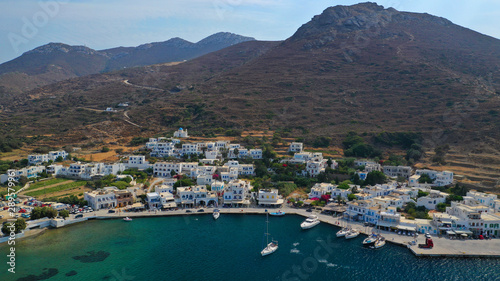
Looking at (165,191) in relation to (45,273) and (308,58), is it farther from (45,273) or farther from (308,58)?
(308,58)

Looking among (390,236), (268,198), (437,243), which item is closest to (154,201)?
(268,198)

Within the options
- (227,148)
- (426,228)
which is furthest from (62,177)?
(426,228)

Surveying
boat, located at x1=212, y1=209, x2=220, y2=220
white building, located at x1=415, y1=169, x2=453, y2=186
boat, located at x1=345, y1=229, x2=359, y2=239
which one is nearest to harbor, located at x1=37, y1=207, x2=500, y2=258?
boat, located at x1=212, y1=209, x2=220, y2=220

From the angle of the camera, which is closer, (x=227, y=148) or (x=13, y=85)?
(x=227, y=148)

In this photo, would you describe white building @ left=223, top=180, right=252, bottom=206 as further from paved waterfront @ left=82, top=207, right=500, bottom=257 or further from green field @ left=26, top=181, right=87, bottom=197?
green field @ left=26, top=181, right=87, bottom=197

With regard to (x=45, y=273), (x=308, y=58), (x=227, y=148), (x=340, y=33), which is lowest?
(x=45, y=273)

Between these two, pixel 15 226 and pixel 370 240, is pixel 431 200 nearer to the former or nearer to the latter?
pixel 370 240
